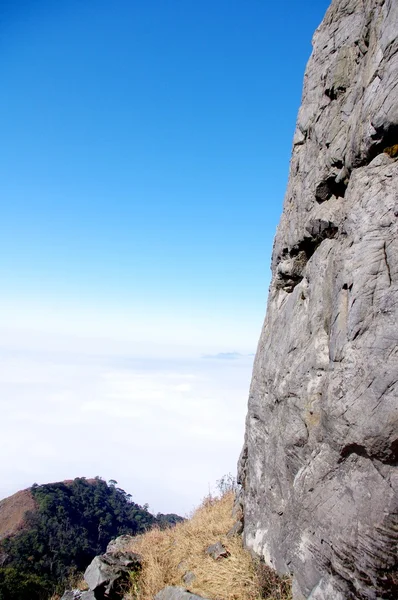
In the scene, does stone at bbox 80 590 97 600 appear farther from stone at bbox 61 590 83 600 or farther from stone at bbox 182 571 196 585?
stone at bbox 182 571 196 585

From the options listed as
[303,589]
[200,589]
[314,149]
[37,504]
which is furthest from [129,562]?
[37,504]

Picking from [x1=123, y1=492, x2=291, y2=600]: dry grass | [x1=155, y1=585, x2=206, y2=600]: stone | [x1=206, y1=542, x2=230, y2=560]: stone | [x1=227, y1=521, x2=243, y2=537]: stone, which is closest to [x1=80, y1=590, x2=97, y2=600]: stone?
[x1=123, y1=492, x2=291, y2=600]: dry grass

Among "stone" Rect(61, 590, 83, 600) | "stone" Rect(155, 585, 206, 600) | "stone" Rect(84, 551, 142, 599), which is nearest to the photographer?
"stone" Rect(155, 585, 206, 600)

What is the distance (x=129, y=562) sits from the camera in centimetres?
1102

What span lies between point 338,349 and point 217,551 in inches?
265

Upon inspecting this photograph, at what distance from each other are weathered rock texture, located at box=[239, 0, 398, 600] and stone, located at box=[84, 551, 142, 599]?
3833mm

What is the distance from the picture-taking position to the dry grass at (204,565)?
7828mm

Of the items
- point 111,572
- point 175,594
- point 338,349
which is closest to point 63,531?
point 111,572

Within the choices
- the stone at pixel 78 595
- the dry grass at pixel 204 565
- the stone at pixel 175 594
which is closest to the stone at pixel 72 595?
the stone at pixel 78 595

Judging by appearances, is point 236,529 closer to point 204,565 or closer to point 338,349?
point 204,565

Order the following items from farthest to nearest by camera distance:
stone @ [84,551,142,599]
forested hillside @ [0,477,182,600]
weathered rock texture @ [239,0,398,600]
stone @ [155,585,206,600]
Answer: forested hillside @ [0,477,182,600]
stone @ [84,551,142,599]
stone @ [155,585,206,600]
weathered rock texture @ [239,0,398,600]

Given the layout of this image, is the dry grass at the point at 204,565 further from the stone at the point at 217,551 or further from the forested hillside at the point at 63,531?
the forested hillside at the point at 63,531

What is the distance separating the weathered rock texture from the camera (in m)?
5.83

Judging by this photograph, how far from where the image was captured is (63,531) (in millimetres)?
45250
